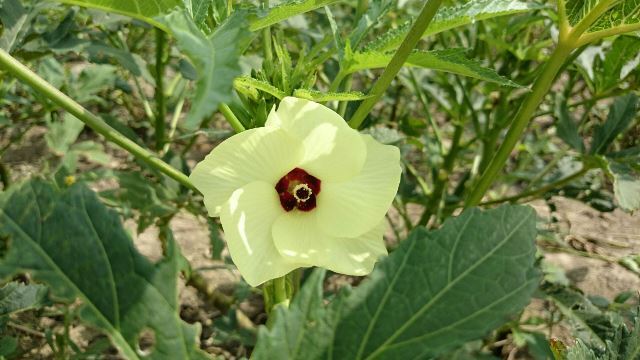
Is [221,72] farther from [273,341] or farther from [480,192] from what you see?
[480,192]

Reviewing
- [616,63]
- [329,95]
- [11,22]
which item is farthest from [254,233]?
[616,63]

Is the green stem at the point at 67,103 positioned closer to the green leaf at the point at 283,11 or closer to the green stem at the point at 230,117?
the green stem at the point at 230,117

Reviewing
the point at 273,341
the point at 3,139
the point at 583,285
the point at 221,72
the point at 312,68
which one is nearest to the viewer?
the point at 221,72

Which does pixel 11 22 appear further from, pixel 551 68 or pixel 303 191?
pixel 551 68

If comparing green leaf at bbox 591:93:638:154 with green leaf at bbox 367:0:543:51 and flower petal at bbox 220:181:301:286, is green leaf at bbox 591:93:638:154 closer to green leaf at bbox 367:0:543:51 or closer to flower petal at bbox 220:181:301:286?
green leaf at bbox 367:0:543:51

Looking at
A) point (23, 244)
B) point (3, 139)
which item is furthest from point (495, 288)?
point (3, 139)

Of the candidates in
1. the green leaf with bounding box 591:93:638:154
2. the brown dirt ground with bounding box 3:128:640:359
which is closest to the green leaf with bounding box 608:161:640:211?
the green leaf with bounding box 591:93:638:154
